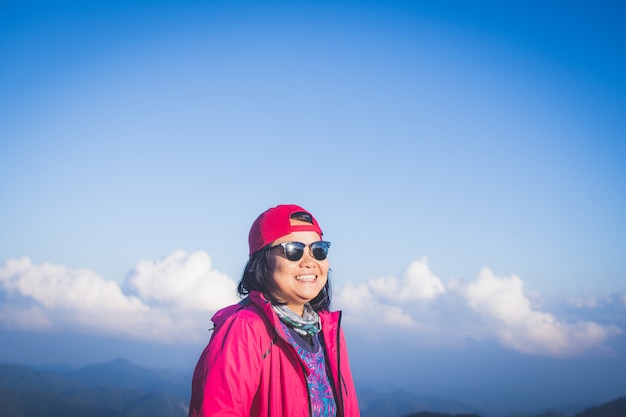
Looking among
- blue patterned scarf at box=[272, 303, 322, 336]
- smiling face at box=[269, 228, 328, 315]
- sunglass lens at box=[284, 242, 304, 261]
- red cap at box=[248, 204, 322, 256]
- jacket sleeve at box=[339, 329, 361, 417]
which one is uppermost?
red cap at box=[248, 204, 322, 256]

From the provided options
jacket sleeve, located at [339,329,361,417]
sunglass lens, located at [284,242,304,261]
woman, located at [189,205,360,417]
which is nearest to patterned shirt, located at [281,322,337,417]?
woman, located at [189,205,360,417]

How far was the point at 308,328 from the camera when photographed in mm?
3891

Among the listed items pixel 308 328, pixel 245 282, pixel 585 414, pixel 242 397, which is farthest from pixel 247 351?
pixel 585 414

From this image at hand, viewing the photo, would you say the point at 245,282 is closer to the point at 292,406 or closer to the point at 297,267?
the point at 297,267

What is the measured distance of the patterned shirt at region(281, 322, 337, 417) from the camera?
352 centimetres

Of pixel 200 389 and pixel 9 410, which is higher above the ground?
pixel 9 410

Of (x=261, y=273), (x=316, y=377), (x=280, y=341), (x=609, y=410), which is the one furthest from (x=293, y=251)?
(x=609, y=410)

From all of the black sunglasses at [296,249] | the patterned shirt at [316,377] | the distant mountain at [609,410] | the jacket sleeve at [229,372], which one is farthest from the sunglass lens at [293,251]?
the distant mountain at [609,410]

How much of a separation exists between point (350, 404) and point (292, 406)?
0.78 metres

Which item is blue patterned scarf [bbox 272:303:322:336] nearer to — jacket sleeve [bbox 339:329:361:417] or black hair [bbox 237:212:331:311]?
black hair [bbox 237:212:331:311]

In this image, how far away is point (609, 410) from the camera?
54844 millimetres

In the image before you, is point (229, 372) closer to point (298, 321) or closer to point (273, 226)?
point (298, 321)

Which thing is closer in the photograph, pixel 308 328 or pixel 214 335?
pixel 214 335

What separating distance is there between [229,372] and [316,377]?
929 millimetres
